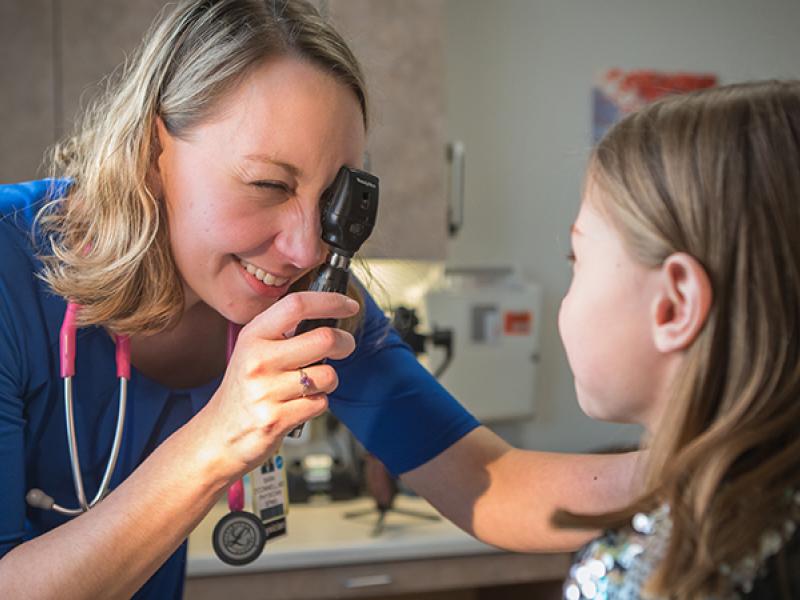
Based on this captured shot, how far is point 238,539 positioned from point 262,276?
366 mm

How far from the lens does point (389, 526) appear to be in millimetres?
2494

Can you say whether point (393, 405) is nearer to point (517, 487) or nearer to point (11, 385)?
point (517, 487)

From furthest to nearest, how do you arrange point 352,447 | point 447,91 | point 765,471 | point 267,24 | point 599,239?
point 447,91
point 352,447
point 267,24
point 599,239
point 765,471

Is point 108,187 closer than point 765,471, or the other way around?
point 765,471

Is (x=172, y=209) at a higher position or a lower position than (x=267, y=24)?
lower

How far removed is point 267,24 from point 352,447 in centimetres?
189

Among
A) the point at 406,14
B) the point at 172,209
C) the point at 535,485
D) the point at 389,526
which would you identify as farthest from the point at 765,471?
the point at 406,14

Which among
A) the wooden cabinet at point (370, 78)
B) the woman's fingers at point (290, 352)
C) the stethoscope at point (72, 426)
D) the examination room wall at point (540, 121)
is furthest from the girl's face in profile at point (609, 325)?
the examination room wall at point (540, 121)

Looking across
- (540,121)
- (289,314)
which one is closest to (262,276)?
(289,314)

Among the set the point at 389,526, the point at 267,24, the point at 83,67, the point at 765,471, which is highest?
the point at 83,67

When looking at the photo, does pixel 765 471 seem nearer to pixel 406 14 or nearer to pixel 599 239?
pixel 599 239

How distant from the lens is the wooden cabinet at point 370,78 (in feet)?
7.97

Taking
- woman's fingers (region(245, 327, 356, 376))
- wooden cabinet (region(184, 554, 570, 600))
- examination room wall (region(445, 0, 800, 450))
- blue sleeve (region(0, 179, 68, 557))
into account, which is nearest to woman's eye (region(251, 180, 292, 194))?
woman's fingers (region(245, 327, 356, 376))

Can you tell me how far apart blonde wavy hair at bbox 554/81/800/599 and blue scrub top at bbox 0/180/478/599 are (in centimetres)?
45
